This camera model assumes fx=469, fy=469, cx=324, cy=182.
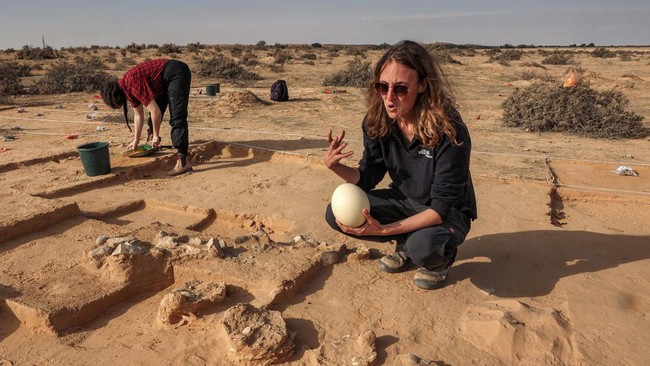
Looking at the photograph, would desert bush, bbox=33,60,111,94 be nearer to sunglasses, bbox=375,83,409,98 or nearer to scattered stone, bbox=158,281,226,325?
scattered stone, bbox=158,281,226,325

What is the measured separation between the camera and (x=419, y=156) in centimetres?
307

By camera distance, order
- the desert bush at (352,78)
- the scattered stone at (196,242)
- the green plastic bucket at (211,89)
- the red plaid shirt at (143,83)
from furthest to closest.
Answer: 1. the desert bush at (352,78)
2. the green plastic bucket at (211,89)
3. the red plaid shirt at (143,83)
4. the scattered stone at (196,242)

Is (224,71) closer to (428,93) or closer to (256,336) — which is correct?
(428,93)

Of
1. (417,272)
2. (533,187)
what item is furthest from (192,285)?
(533,187)

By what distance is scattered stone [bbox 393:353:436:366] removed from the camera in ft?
7.57

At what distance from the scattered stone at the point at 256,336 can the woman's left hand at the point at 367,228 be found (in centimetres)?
74

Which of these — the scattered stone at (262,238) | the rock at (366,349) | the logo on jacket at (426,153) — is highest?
the logo on jacket at (426,153)

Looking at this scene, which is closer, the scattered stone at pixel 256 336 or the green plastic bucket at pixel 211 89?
the scattered stone at pixel 256 336

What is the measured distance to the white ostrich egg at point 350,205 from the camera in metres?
3.07

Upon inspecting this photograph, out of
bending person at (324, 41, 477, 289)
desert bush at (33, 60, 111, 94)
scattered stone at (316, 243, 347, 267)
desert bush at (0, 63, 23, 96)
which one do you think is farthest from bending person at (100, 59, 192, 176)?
desert bush at (0, 63, 23, 96)

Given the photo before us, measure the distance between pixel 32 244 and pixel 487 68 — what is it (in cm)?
2386

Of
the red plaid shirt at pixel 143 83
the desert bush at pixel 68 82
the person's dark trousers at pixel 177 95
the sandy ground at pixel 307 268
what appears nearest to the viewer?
the sandy ground at pixel 307 268

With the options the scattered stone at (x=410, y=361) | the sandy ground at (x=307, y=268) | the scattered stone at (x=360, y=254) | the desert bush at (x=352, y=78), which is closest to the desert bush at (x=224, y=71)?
the desert bush at (x=352, y=78)

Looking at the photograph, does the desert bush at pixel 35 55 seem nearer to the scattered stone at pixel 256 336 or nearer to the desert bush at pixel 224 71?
the desert bush at pixel 224 71
